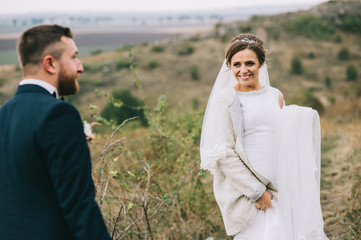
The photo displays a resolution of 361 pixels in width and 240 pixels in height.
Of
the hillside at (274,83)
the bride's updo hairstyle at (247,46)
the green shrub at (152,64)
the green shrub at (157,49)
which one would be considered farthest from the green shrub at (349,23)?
the bride's updo hairstyle at (247,46)

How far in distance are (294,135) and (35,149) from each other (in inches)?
67.6

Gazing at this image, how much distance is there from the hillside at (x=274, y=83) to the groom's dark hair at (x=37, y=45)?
7.47ft

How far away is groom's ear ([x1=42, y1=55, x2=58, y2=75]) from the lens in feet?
5.26

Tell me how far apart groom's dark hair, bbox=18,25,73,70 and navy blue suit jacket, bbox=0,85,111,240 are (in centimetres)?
15

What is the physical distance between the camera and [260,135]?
2520 millimetres

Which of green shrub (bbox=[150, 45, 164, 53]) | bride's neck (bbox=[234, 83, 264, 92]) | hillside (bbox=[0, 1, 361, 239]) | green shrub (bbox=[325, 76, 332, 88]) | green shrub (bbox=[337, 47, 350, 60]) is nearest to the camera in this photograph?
bride's neck (bbox=[234, 83, 264, 92])

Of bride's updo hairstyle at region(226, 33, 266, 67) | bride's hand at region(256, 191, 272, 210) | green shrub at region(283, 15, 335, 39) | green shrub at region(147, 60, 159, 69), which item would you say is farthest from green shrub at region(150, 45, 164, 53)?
bride's hand at region(256, 191, 272, 210)

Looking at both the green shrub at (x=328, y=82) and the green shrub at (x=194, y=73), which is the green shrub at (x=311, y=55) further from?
the green shrub at (x=194, y=73)

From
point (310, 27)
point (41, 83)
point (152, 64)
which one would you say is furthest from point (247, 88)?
point (310, 27)

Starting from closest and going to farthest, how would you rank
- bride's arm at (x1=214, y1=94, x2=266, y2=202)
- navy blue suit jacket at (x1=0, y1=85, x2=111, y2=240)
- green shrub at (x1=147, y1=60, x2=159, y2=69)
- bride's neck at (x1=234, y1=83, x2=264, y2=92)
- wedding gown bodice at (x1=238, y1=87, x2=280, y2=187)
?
1. navy blue suit jacket at (x1=0, y1=85, x2=111, y2=240)
2. bride's arm at (x1=214, y1=94, x2=266, y2=202)
3. wedding gown bodice at (x1=238, y1=87, x2=280, y2=187)
4. bride's neck at (x1=234, y1=83, x2=264, y2=92)
5. green shrub at (x1=147, y1=60, x2=159, y2=69)

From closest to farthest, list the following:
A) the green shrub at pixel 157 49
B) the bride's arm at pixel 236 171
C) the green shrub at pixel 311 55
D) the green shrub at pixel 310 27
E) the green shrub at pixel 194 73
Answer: the bride's arm at pixel 236 171 < the green shrub at pixel 194 73 < the green shrub at pixel 311 55 < the green shrub at pixel 157 49 < the green shrub at pixel 310 27

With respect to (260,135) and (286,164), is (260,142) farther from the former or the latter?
(286,164)

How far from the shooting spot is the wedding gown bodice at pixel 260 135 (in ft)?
8.23

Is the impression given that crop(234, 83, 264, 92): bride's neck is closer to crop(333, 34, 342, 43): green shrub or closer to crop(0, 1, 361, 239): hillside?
crop(0, 1, 361, 239): hillside
